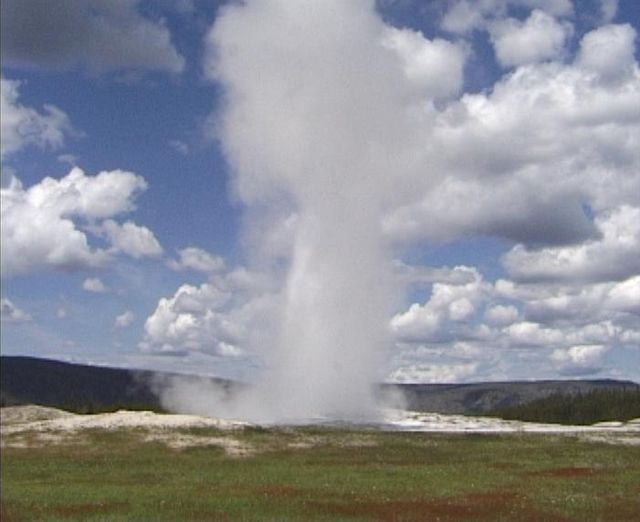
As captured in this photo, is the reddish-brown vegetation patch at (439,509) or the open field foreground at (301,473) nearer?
the reddish-brown vegetation patch at (439,509)

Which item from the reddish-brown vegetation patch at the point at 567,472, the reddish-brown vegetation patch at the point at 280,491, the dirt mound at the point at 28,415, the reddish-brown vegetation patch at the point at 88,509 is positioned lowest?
the reddish-brown vegetation patch at the point at 88,509

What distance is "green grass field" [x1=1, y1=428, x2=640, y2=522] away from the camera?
41.5m

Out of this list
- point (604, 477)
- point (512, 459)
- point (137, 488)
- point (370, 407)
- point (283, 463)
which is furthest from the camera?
point (370, 407)

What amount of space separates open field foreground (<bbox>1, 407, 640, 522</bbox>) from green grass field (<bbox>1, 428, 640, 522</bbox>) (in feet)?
0.29

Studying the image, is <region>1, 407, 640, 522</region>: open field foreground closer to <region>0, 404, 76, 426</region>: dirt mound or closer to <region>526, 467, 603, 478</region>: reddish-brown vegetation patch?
<region>526, 467, 603, 478</region>: reddish-brown vegetation patch

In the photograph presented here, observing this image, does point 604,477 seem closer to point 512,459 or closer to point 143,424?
point 512,459

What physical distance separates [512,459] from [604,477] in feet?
45.4

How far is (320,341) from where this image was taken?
178125 millimetres

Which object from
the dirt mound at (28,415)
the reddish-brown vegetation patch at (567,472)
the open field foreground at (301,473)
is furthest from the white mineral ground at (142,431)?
the reddish-brown vegetation patch at (567,472)

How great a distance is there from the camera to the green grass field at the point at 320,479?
41500mm

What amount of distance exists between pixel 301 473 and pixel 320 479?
3812 mm

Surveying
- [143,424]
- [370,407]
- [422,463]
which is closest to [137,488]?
[422,463]

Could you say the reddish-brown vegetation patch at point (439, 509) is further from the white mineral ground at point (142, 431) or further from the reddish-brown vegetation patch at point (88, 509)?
the white mineral ground at point (142, 431)

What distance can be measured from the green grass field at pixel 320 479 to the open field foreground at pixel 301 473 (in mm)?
88
